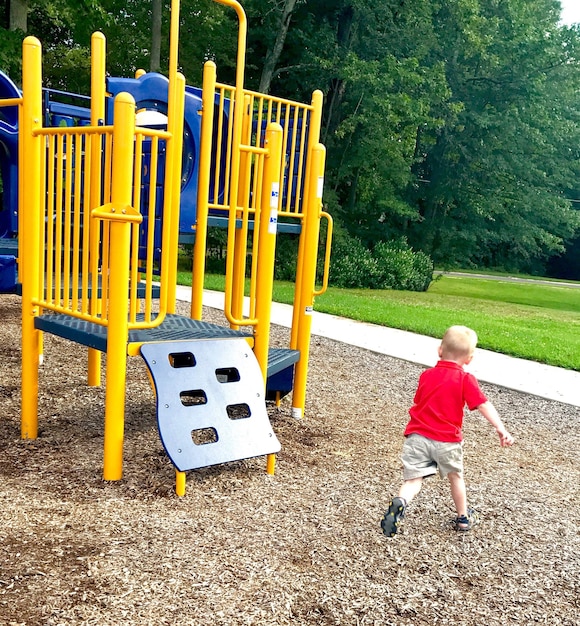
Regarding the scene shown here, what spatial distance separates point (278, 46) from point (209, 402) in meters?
18.8

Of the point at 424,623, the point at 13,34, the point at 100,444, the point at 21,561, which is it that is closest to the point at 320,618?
the point at 424,623

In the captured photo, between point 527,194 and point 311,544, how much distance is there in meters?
29.2

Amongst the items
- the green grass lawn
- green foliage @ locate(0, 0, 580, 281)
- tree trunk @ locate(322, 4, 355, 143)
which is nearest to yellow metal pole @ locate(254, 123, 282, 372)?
the green grass lawn

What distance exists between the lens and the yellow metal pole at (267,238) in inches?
154

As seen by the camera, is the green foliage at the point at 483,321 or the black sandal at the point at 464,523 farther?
the green foliage at the point at 483,321

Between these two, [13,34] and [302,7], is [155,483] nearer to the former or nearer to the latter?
[13,34]

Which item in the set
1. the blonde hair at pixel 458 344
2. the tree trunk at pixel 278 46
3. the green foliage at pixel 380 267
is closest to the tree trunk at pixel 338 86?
the tree trunk at pixel 278 46

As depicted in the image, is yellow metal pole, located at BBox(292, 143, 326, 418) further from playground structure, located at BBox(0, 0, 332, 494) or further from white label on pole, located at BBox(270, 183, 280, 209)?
white label on pole, located at BBox(270, 183, 280, 209)

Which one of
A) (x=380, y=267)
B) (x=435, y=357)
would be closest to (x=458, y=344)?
(x=435, y=357)

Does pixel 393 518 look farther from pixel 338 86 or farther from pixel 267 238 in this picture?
pixel 338 86

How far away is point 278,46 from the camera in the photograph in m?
20.5

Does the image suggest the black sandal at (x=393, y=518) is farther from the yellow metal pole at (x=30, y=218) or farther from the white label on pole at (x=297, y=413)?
the yellow metal pole at (x=30, y=218)

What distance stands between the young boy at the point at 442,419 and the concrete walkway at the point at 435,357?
3.61 metres

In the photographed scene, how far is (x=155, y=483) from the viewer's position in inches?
141
